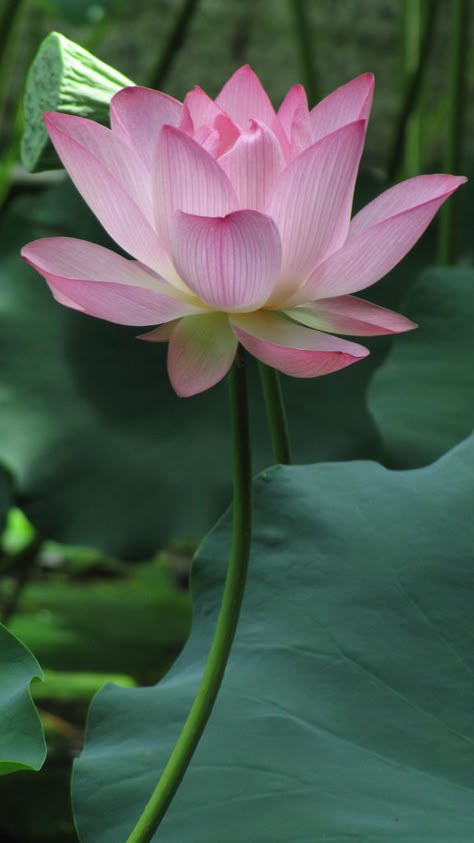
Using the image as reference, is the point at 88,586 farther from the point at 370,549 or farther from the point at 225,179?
the point at 225,179

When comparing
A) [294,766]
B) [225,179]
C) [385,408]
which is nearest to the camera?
[225,179]

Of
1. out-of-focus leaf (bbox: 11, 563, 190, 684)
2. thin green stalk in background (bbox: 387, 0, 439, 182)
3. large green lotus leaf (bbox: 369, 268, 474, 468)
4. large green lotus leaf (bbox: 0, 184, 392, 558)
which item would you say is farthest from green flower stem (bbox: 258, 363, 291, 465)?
out-of-focus leaf (bbox: 11, 563, 190, 684)

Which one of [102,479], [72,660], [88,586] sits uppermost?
[102,479]

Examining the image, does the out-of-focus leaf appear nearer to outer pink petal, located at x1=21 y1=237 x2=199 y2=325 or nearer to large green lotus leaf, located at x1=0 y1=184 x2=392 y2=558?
large green lotus leaf, located at x1=0 y1=184 x2=392 y2=558

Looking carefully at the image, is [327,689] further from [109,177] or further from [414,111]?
[414,111]

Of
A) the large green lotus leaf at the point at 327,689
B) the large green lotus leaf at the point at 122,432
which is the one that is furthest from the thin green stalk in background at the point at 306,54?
the large green lotus leaf at the point at 327,689

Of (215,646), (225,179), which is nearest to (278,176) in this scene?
(225,179)

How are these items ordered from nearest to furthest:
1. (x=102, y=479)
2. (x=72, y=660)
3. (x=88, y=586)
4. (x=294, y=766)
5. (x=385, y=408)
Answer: (x=294, y=766) → (x=385, y=408) → (x=102, y=479) → (x=72, y=660) → (x=88, y=586)
